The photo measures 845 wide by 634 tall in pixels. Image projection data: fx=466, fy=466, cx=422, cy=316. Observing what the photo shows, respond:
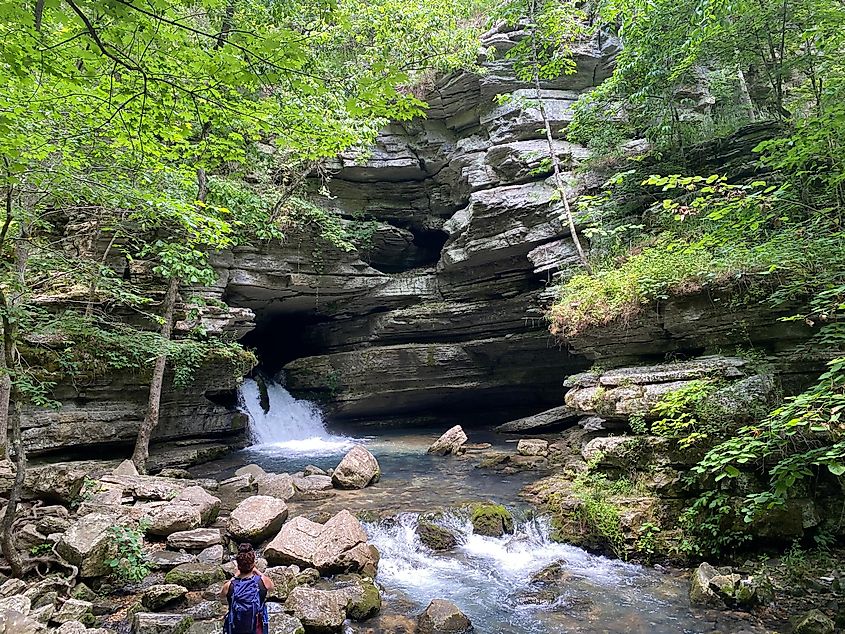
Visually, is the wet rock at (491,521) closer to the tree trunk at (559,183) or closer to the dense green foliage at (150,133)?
the dense green foliage at (150,133)

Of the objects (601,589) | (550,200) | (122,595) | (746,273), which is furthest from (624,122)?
(122,595)

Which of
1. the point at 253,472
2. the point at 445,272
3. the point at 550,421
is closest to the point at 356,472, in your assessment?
the point at 253,472

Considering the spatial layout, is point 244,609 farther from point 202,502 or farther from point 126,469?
point 126,469

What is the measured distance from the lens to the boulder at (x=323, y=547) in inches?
262

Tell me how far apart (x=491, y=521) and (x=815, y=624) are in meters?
4.25

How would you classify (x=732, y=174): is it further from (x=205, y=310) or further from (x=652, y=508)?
(x=205, y=310)

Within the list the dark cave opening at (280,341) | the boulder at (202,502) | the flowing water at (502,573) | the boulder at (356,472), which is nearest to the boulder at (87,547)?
the boulder at (202,502)

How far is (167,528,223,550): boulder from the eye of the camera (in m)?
6.82

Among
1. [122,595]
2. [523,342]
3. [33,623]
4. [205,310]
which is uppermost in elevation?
[205,310]

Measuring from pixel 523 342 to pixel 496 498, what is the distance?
28.4 ft

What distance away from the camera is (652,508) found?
7238mm

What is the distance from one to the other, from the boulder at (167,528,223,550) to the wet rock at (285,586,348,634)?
6.56 ft

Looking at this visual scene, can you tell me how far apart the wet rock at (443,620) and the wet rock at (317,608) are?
952 mm

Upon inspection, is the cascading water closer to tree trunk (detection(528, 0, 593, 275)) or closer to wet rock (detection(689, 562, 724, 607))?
wet rock (detection(689, 562, 724, 607))
